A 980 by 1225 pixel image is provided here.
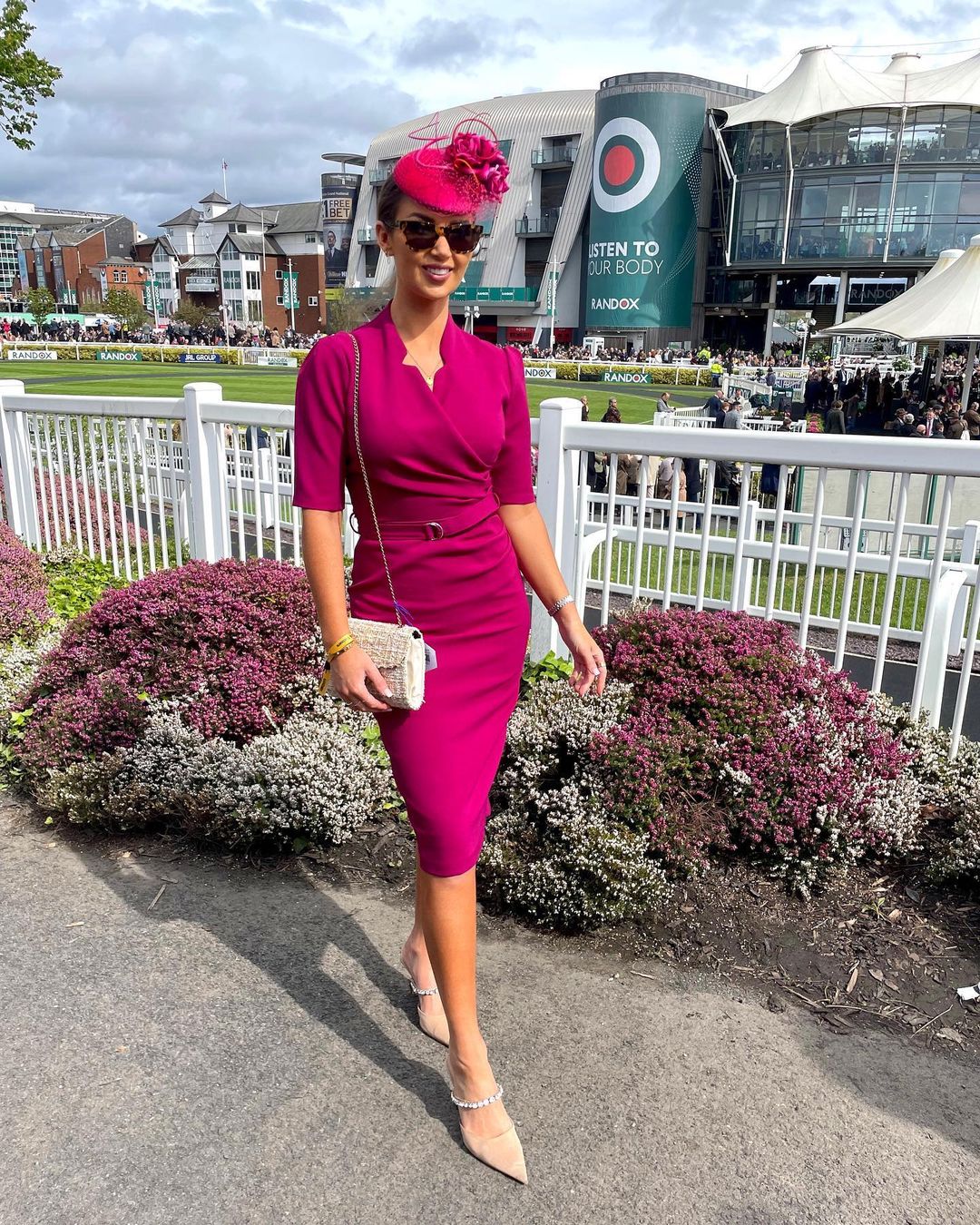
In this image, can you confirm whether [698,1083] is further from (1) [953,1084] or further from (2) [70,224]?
(2) [70,224]

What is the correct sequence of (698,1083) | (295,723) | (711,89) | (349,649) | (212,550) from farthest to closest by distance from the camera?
(711,89) → (212,550) → (295,723) → (698,1083) → (349,649)

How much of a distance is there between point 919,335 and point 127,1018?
1536 centimetres

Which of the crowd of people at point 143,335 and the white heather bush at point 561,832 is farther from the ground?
the crowd of people at point 143,335

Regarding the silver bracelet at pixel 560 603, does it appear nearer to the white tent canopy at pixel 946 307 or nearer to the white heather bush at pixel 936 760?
the white heather bush at pixel 936 760

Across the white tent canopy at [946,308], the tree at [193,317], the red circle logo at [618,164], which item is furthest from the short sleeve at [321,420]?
the tree at [193,317]

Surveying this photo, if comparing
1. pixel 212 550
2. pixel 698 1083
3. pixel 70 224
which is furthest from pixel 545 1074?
pixel 70 224

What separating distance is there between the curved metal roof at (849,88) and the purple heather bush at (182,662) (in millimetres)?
67582

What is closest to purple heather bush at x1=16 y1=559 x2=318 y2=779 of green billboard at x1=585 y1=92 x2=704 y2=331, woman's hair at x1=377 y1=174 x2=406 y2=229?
woman's hair at x1=377 y1=174 x2=406 y2=229

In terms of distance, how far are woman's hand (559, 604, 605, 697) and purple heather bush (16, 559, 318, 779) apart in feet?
6.07

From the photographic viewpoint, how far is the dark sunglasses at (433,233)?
2166 mm

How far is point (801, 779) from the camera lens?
3326 mm

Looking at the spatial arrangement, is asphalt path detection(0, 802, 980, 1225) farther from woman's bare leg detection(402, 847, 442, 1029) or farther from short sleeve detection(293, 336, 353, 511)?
short sleeve detection(293, 336, 353, 511)

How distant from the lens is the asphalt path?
→ 2.13m

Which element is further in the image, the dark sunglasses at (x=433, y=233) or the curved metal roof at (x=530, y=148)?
the curved metal roof at (x=530, y=148)
